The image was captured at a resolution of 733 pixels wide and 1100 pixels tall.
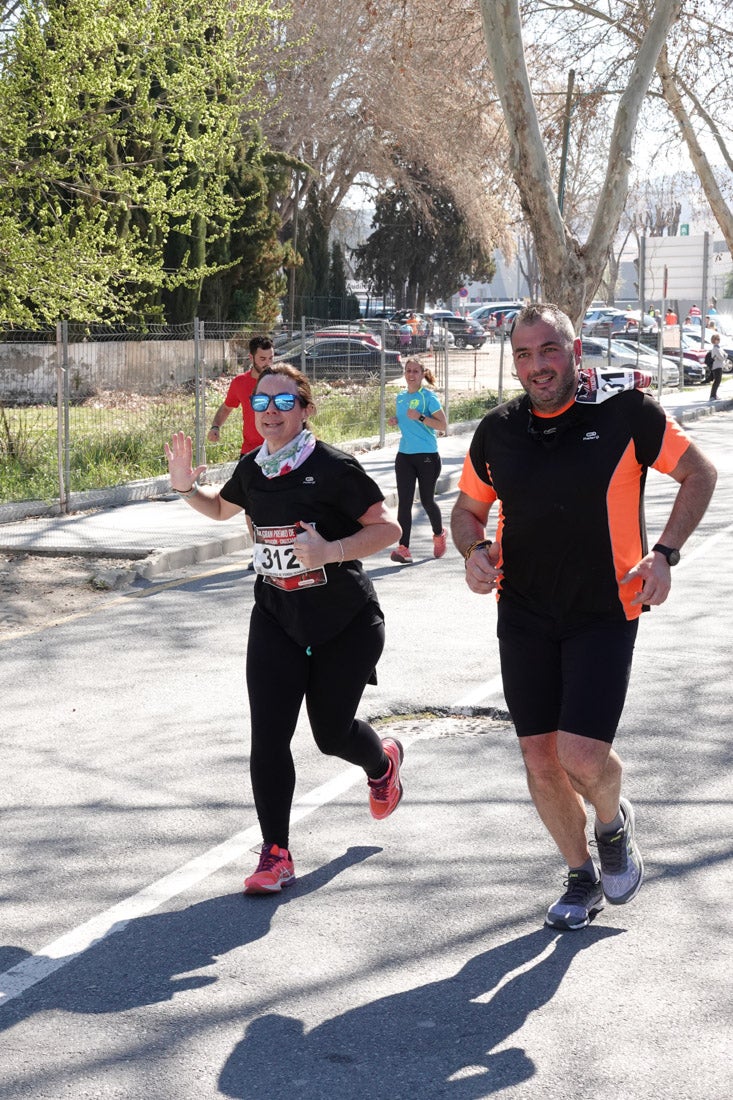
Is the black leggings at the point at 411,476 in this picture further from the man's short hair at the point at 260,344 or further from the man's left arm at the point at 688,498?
the man's left arm at the point at 688,498

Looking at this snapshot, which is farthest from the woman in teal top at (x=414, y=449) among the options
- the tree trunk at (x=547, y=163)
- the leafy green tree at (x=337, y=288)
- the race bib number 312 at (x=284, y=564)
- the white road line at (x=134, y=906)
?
the leafy green tree at (x=337, y=288)

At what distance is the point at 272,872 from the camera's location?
15.9 ft

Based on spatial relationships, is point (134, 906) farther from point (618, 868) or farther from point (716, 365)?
point (716, 365)

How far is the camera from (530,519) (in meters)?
4.41

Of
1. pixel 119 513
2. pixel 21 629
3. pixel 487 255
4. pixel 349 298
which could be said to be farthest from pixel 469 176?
pixel 21 629

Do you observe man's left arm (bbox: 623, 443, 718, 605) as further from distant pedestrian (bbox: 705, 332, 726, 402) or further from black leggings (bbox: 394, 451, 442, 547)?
distant pedestrian (bbox: 705, 332, 726, 402)

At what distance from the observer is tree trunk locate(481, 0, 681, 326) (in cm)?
2228

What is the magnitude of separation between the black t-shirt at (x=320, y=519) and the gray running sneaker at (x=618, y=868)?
45.8 inches

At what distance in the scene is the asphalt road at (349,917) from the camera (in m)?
3.63

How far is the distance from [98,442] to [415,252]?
45.2 metres

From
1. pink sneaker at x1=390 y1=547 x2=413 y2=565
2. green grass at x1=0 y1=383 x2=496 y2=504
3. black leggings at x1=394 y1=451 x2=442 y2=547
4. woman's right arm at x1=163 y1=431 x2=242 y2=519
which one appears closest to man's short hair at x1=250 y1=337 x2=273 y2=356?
black leggings at x1=394 y1=451 x2=442 y2=547

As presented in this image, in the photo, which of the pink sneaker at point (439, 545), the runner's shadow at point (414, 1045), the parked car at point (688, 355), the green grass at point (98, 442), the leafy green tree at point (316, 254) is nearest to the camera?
the runner's shadow at point (414, 1045)

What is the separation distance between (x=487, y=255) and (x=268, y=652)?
190ft

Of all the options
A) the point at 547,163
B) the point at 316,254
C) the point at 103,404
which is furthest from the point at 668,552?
the point at 316,254
